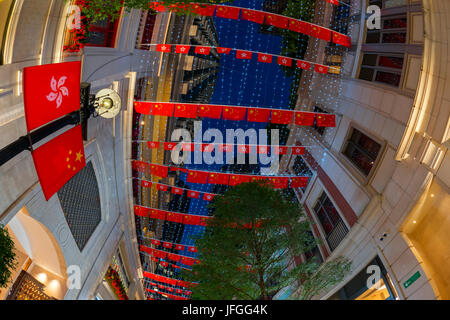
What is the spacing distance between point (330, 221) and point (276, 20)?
405 inches

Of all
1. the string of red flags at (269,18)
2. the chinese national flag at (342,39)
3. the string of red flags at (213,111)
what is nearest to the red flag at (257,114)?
the string of red flags at (213,111)

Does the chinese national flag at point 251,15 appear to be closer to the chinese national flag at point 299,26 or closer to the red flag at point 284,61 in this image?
the chinese national flag at point 299,26

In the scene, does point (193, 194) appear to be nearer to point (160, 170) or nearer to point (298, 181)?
point (160, 170)

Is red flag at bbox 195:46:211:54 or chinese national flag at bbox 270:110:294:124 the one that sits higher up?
red flag at bbox 195:46:211:54

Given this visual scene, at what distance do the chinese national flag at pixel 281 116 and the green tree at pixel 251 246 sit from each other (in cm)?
360

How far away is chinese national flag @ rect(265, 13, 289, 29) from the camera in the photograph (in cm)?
1028

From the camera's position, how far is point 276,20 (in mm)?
10344

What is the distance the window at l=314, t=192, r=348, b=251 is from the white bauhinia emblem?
11.9 m

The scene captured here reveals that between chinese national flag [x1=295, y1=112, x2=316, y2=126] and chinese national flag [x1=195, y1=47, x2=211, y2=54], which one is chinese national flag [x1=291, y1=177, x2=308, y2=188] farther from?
chinese national flag [x1=195, y1=47, x2=211, y2=54]

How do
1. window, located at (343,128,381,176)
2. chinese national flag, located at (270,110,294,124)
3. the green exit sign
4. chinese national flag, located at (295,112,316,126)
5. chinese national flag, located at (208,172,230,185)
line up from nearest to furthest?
the green exit sign < window, located at (343,128,381,176) < chinese national flag, located at (270,110,294,124) < chinese national flag, located at (295,112,316,126) < chinese national flag, located at (208,172,230,185)

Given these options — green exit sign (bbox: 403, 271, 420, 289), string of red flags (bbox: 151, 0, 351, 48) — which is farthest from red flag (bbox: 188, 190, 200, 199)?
green exit sign (bbox: 403, 271, 420, 289)

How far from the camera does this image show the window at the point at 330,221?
1123 centimetres

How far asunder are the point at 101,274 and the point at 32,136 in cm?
937
